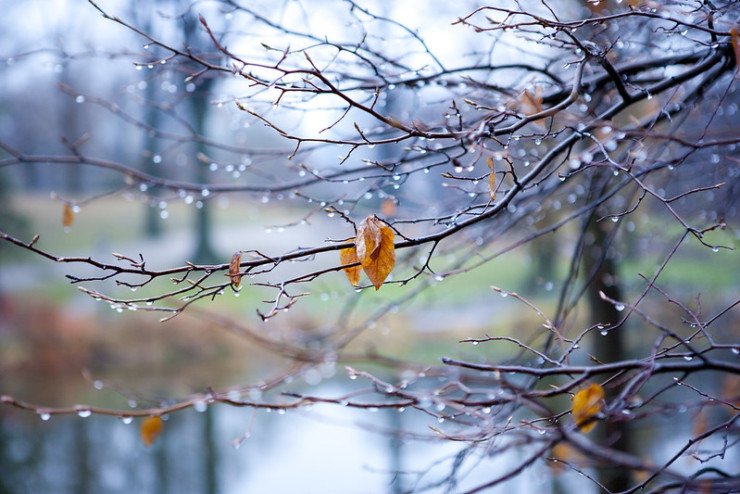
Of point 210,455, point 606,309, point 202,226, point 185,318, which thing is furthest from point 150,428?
point 202,226

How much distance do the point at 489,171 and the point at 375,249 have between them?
71cm

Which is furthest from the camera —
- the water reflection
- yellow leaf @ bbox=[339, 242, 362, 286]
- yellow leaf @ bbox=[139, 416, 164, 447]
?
the water reflection

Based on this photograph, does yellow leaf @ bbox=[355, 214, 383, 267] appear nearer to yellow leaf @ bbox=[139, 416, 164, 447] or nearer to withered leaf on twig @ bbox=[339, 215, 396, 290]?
withered leaf on twig @ bbox=[339, 215, 396, 290]

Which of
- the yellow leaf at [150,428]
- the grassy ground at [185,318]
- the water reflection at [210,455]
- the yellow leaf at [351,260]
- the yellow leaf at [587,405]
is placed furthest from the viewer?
the grassy ground at [185,318]

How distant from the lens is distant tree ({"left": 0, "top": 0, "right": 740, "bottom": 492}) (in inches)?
44.1

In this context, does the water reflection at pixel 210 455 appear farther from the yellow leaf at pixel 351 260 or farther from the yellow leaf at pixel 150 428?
the yellow leaf at pixel 351 260

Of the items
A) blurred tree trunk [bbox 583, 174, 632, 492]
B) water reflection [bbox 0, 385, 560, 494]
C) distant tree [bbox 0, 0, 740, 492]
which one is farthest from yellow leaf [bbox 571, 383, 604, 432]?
water reflection [bbox 0, 385, 560, 494]

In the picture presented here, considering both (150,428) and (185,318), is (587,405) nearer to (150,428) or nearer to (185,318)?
(150,428)

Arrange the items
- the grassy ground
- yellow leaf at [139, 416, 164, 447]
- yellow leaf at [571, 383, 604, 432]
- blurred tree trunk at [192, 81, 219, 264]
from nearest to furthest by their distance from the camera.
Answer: yellow leaf at [571, 383, 604, 432] → yellow leaf at [139, 416, 164, 447] → the grassy ground → blurred tree trunk at [192, 81, 219, 264]

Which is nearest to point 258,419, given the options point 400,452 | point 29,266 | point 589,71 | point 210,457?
point 210,457

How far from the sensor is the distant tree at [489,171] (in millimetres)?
1120

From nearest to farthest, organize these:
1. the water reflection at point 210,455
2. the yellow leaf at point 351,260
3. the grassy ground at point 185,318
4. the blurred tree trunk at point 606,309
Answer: the yellow leaf at point 351,260 < the blurred tree trunk at point 606,309 < the water reflection at point 210,455 < the grassy ground at point 185,318

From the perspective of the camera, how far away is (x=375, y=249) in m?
1.14

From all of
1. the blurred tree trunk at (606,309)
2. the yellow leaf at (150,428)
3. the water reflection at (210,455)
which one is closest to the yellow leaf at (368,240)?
the yellow leaf at (150,428)
